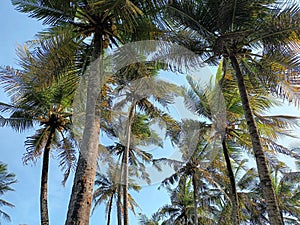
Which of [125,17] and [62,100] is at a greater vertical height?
[62,100]

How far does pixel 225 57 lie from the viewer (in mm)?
7836

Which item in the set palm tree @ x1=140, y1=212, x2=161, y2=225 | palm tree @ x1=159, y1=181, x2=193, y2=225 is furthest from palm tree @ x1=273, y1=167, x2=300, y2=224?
palm tree @ x1=140, y1=212, x2=161, y2=225

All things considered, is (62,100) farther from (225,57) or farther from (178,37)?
(225,57)

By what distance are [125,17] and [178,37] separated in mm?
2402

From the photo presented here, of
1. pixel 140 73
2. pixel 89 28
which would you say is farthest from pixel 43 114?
pixel 89 28

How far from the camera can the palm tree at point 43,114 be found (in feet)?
28.6

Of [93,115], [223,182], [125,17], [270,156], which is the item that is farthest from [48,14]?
[223,182]

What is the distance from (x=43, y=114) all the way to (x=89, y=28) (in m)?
5.35

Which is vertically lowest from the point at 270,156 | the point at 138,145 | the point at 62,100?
the point at 270,156

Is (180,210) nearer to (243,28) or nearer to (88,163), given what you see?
(243,28)

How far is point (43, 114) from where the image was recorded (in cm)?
1089

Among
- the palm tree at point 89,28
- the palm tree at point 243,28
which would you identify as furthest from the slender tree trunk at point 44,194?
the palm tree at point 243,28

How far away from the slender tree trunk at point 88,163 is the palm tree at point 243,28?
2.22 metres

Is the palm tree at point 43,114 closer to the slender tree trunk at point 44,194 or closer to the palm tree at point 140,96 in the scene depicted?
the slender tree trunk at point 44,194
